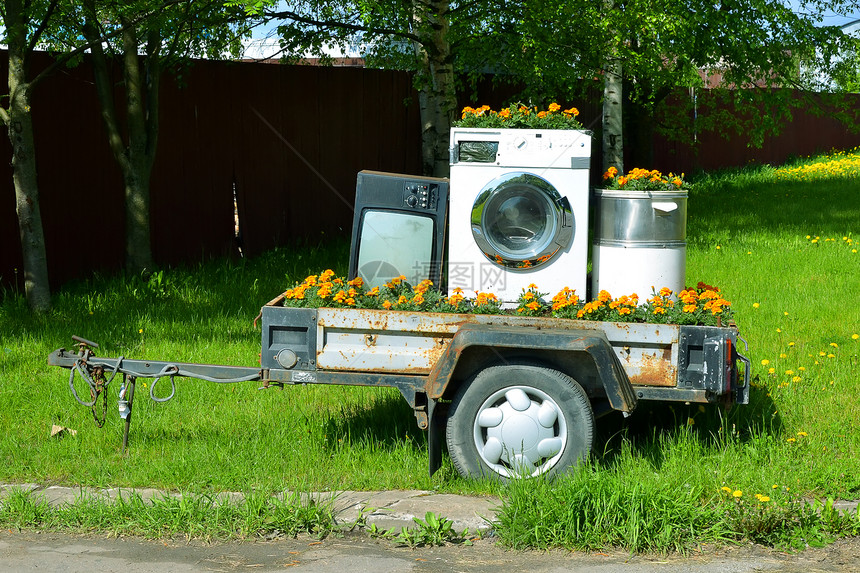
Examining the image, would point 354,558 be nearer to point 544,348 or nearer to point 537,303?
point 544,348

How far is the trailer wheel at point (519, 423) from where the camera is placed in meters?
4.52

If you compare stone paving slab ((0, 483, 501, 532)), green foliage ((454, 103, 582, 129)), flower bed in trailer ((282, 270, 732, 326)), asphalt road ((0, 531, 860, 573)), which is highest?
green foliage ((454, 103, 582, 129))

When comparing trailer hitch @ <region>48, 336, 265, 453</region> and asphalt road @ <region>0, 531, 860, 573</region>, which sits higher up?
trailer hitch @ <region>48, 336, 265, 453</region>

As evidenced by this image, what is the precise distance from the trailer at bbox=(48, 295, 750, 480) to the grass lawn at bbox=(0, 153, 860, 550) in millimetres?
216

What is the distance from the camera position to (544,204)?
5.27 m

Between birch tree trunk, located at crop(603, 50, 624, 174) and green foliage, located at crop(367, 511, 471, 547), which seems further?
birch tree trunk, located at crop(603, 50, 624, 174)

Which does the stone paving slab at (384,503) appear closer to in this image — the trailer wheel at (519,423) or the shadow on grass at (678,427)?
the trailer wheel at (519,423)

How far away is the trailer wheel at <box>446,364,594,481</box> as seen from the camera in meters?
4.52

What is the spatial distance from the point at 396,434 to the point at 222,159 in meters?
6.75

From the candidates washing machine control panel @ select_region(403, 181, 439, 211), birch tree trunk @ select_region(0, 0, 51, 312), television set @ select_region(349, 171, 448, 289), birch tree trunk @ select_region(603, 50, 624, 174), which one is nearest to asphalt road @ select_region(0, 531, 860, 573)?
television set @ select_region(349, 171, 448, 289)

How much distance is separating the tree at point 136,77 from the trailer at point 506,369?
4959mm

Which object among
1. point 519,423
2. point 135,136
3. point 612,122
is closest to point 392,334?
point 519,423

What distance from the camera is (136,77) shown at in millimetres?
9320

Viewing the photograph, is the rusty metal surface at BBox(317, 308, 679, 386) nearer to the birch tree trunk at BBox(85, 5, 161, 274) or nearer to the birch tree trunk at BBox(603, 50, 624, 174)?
the birch tree trunk at BBox(85, 5, 161, 274)
